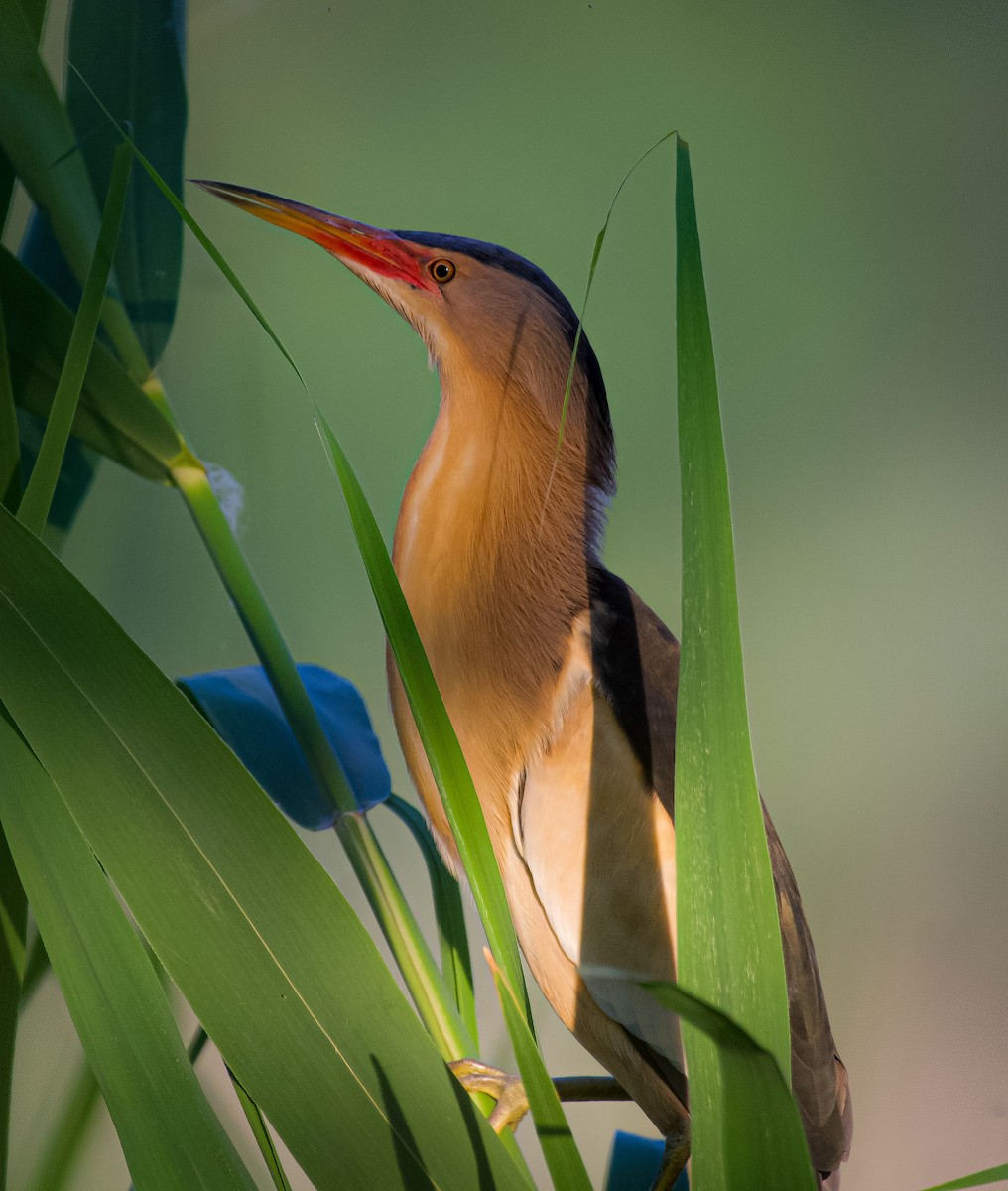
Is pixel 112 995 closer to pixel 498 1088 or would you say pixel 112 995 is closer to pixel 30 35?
pixel 498 1088

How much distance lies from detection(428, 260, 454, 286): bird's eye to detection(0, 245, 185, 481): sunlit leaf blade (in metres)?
0.24

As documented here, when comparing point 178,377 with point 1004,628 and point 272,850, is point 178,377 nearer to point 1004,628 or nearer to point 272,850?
point 272,850

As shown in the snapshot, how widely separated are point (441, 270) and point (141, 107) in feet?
1.09

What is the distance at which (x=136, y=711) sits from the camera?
333mm

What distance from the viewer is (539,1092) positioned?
0.34 metres

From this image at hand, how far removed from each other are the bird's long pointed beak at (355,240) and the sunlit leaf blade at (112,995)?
1.37 feet

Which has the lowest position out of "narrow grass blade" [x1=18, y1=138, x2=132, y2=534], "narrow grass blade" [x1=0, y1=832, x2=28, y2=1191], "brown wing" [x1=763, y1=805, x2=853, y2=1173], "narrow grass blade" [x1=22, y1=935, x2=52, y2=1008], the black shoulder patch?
"narrow grass blade" [x1=22, y1=935, x2=52, y2=1008]

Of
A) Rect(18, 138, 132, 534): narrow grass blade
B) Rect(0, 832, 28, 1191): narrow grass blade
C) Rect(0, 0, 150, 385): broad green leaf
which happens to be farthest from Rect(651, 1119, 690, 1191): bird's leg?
Rect(0, 0, 150, 385): broad green leaf

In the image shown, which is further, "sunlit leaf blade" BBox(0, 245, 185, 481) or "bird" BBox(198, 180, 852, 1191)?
"sunlit leaf blade" BBox(0, 245, 185, 481)

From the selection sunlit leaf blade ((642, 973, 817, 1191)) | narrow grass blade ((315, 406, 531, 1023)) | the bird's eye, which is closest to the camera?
sunlit leaf blade ((642, 973, 817, 1191))

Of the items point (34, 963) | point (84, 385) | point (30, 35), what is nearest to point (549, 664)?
point (84, 385)

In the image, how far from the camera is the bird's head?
2.00 ft

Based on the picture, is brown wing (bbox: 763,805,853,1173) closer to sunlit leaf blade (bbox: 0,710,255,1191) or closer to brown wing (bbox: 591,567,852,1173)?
brown wing (bbox: 591,567,852,1173)

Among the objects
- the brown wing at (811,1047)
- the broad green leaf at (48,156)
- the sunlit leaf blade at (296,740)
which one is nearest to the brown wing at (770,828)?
the brown wing at (811,1047)
